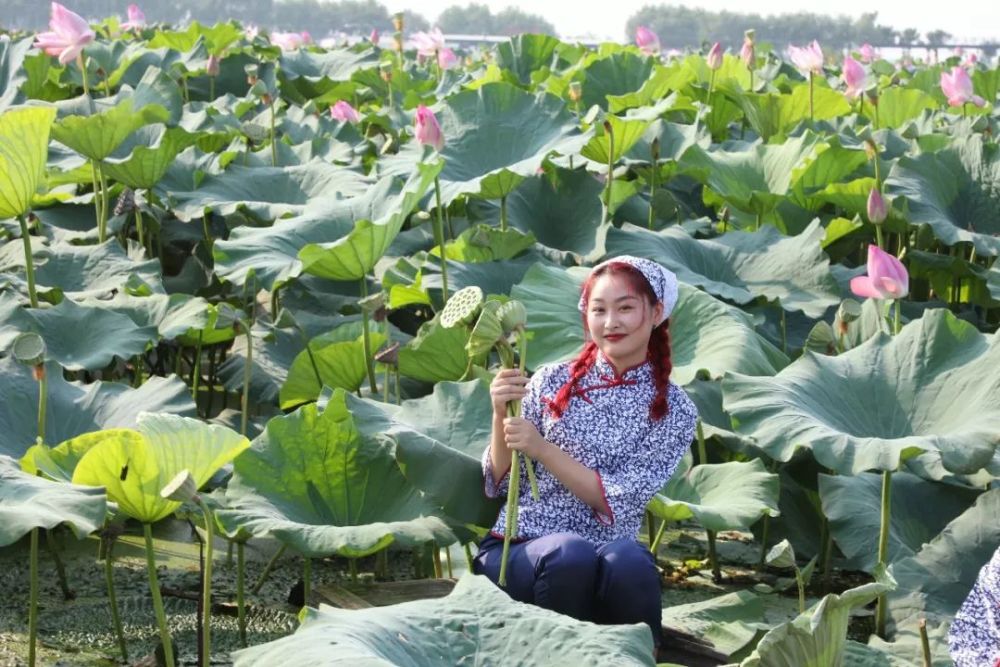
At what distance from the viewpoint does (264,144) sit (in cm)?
551

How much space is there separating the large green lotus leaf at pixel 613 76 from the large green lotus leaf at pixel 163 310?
3.06 meters

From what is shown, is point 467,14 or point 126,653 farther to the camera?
point 467,14

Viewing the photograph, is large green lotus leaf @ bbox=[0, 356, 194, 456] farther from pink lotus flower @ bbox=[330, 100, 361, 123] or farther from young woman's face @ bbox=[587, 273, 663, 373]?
pink lotus flower @ bbox=[330, 100, 361, 123]

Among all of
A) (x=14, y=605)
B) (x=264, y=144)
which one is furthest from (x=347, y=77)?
(x=14, y=605)

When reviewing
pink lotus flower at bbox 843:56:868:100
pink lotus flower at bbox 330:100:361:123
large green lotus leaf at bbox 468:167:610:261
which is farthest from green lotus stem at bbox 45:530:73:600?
pink lotus flower at bbox 843:56:868:100

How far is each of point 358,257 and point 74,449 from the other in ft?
3.67

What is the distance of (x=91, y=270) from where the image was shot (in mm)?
4199

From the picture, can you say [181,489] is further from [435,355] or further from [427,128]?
[427,128]

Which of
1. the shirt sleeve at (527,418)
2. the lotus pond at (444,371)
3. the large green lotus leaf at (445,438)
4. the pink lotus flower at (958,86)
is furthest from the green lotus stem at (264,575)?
the pink lotus flower at (958,86)

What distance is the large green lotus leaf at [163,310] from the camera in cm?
357

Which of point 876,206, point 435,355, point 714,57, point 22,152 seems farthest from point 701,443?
point 714,57

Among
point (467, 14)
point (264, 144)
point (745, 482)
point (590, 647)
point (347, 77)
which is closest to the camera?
point (590, 647)

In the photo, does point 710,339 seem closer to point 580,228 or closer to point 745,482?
point 745,482

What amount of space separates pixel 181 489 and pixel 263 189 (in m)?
2.61
